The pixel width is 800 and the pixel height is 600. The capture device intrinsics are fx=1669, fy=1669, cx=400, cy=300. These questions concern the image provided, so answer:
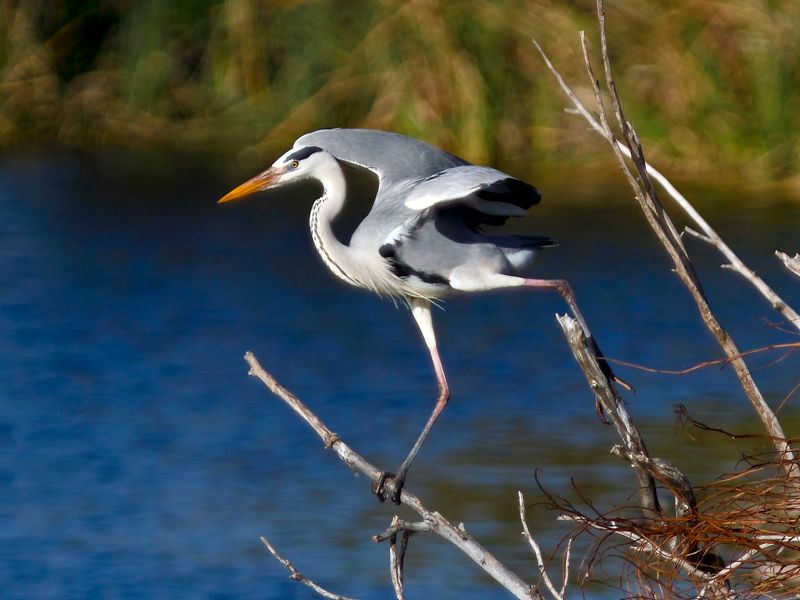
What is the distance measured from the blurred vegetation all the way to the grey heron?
21.8 ft

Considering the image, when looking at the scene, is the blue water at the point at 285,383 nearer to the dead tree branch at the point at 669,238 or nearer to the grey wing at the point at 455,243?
the grey wing at the point at 455,243

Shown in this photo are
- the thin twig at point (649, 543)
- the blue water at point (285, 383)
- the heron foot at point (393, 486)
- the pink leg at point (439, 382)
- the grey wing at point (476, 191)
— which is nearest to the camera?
the thin twig at point (649, 543)

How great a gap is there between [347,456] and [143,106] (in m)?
9.39

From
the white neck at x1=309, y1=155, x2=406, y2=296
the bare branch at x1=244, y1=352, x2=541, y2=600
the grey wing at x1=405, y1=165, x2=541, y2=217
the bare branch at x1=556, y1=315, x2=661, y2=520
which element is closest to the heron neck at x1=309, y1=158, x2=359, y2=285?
the white neck at x1=309, y1=155, x2=406, y2=296

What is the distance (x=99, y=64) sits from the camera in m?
12.1

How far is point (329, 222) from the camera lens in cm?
394

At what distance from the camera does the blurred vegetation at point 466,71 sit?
1056cm

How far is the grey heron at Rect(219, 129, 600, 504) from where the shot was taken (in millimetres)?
3732

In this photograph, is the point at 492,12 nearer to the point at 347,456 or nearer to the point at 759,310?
the point at 759,310

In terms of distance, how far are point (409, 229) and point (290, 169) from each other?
34cm

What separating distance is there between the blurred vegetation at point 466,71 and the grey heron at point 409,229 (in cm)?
665

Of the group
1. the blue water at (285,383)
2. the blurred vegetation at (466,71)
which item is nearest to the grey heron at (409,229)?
the blue water at (285,383)

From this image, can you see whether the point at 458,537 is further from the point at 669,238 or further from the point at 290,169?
the point at 290,169

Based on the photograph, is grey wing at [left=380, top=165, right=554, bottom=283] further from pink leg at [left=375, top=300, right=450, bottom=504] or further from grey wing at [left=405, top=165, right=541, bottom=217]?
pink leg at [left=375, top=300, right=450, bottom=504]
